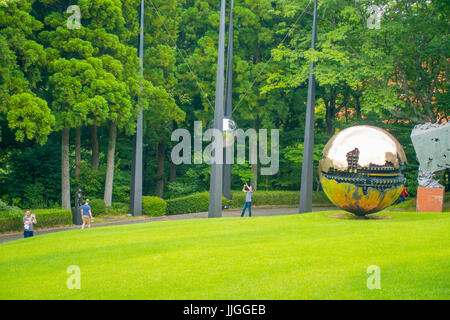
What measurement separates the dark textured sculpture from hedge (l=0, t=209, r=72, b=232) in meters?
13.1

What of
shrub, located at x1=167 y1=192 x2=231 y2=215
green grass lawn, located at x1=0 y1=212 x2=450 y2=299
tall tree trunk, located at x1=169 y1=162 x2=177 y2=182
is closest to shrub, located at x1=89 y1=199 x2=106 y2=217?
shrub, located at x1=167 y1=192 x2=231 y2=215

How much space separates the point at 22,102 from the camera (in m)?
21.4

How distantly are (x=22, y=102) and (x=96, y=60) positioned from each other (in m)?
4.83

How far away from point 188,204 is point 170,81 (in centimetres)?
809

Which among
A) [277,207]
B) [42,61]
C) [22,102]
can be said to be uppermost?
[42,61]

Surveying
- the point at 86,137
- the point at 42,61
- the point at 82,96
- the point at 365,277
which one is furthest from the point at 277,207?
the point at 365,277

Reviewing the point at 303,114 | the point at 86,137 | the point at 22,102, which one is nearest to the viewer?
the point at 22,102

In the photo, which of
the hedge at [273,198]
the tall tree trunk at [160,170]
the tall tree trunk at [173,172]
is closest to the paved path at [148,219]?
the hedge at [273,198]

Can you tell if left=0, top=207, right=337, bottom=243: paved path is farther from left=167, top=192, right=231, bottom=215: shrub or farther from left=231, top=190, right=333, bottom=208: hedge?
left=231, top=190, right=333, bottom=208: hedge

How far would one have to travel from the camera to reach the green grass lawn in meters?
8.22

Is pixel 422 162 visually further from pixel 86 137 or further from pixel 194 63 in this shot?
pixel 86 137

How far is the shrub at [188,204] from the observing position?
95.2 feet

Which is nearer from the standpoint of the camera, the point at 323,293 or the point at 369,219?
the point at 323,293

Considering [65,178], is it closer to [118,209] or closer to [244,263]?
[118,209]
